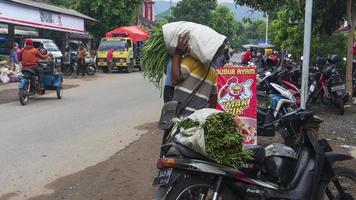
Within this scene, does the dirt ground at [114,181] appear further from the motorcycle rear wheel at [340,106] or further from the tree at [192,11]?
the tree at [192,11]

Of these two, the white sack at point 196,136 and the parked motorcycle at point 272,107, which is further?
the parked motorcycle at point 272,107

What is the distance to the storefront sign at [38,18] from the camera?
23594 mm

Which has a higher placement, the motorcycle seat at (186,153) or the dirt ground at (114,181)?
the motorcycle seat at (186,153)

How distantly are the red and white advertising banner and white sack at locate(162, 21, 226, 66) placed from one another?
1.76m

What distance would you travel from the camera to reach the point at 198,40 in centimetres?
514

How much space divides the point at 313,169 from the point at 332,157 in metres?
0.23

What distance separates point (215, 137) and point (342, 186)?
1427mm

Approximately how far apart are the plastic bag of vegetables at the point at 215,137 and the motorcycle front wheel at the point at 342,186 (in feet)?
2.87

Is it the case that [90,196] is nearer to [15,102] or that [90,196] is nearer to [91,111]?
[91,111]

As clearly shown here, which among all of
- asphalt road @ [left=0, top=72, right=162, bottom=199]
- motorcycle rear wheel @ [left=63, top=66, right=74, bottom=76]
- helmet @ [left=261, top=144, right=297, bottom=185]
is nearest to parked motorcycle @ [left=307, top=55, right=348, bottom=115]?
asphalt road @ [left=0, top=72, right=162, bottom=199]

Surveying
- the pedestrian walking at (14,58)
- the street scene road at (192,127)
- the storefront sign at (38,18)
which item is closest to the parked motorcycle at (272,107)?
the street scene road at (192,127)

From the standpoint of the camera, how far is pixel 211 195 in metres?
4.24

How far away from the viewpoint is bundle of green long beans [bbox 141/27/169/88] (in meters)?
5.69

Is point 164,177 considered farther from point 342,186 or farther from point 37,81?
point 37,81
